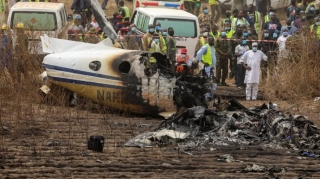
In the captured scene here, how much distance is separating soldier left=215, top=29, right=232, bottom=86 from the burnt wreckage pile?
8.48 m

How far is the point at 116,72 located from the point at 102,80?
0.39 meters

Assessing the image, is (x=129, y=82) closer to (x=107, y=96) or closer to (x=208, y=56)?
(x=107, y=96)

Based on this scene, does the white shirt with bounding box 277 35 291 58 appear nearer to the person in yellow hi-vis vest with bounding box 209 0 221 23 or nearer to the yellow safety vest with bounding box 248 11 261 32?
the yellow safety vest with bounding box 248 11 261 32

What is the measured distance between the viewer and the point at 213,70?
76.0ft

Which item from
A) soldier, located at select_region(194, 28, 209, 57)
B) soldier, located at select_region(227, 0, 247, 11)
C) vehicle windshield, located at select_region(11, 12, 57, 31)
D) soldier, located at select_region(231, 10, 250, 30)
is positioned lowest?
soldier, located at select_region(194, 28, 209, 57)

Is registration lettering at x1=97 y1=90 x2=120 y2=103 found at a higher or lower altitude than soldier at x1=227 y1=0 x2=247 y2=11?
lower

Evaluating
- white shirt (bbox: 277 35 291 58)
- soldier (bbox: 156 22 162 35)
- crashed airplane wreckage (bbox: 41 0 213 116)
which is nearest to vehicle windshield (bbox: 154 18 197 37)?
soldier (bbox: 156 22 162 35)

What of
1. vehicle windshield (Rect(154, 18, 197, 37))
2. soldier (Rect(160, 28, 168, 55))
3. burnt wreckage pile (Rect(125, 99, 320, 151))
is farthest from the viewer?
vehicle windshield (Rect(154, 18, 197, 37))

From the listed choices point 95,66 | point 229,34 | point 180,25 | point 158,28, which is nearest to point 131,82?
point 95,66

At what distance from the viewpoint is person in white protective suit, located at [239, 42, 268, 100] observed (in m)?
22.4

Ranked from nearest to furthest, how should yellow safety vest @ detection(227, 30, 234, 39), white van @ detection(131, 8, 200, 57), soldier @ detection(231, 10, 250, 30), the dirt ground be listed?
the dirt ground
white van @ detection(131, 8, 200, 57)
yellow safety vest @ detection(227, 30, 234, 39)
soldier @ detection(231, 10, 250, 30)

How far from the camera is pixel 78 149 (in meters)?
13.6

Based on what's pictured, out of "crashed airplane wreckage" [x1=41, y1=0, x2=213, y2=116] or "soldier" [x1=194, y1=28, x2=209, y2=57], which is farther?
"soldier" [x1=194, y1=28, x2=209, y2=57]

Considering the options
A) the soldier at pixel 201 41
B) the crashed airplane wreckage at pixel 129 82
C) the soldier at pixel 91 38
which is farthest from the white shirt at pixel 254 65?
the soldier at pixel 91 38
